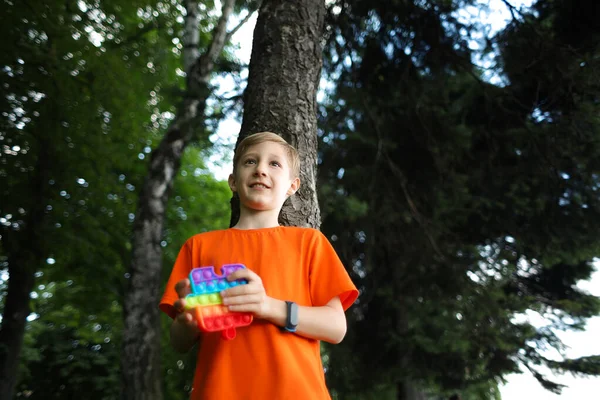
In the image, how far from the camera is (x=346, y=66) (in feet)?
21.7

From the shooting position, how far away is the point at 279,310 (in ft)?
5.55

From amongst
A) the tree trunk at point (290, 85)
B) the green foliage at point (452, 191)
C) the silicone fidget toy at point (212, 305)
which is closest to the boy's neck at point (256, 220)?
the silicone fidget toy at point (212, 305)

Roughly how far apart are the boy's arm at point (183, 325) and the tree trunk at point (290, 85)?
814mm

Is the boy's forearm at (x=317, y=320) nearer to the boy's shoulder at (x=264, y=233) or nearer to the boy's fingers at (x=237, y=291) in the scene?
the boy's fingers at (x=237, y=291)

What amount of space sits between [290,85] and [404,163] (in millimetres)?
5673

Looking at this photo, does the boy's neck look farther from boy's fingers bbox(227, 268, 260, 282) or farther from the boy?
boy's fingers bbox(227, 268, 260, 282)

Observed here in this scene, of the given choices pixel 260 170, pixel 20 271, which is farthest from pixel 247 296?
pixel 20 271

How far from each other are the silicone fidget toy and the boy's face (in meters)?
0.37

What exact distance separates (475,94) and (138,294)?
5.73 m

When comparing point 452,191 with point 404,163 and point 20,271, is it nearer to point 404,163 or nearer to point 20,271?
point 404,163

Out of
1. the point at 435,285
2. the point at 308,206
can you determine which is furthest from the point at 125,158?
the point at 308,206

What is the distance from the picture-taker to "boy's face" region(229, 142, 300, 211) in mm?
1938

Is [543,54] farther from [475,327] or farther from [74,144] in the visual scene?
[74,144]

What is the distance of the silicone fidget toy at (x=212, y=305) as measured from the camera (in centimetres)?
159
